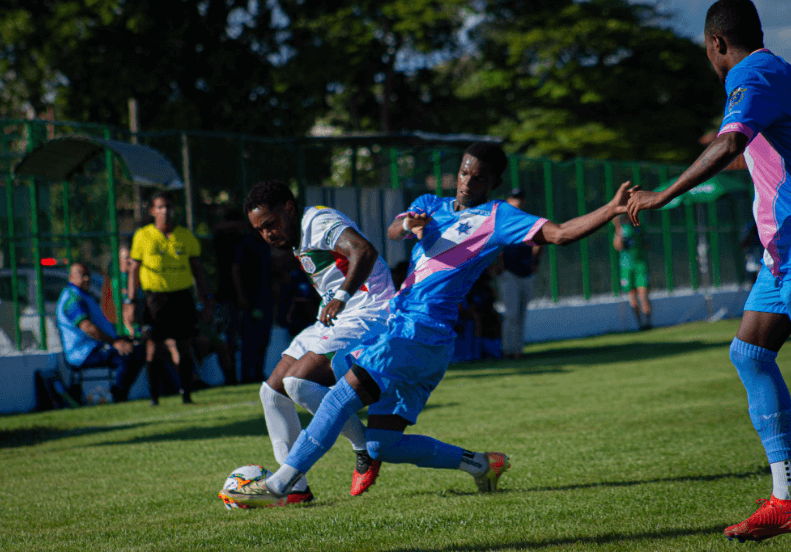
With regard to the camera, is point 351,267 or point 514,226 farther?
point 351,267

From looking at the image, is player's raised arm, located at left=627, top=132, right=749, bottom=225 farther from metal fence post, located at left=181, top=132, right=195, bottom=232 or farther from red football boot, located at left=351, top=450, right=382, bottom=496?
metal fence post, located at left=181, top=132, right=195, bottom=232

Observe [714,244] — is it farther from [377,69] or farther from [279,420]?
[279,420]

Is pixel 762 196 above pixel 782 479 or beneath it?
above

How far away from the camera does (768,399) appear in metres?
3.75

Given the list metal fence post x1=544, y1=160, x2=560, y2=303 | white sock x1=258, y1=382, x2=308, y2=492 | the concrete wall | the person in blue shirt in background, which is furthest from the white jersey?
metal fence post x1=544, y1=160, x2=560, y2=303

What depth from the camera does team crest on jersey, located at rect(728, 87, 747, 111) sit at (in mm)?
3408

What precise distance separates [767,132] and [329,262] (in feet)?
7.29

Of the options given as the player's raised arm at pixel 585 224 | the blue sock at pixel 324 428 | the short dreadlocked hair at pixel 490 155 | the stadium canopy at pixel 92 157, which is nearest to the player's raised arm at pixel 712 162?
the player's raised arm at pixel 585 224

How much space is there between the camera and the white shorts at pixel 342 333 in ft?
15.4

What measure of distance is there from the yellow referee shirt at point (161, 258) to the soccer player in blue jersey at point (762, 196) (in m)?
6.80

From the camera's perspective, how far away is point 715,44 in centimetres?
366

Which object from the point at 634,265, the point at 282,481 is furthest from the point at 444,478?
the point at 634,265

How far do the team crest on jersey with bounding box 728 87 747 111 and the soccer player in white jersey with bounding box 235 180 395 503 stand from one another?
1819 mm

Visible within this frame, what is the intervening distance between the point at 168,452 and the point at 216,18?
17880 millimetres
